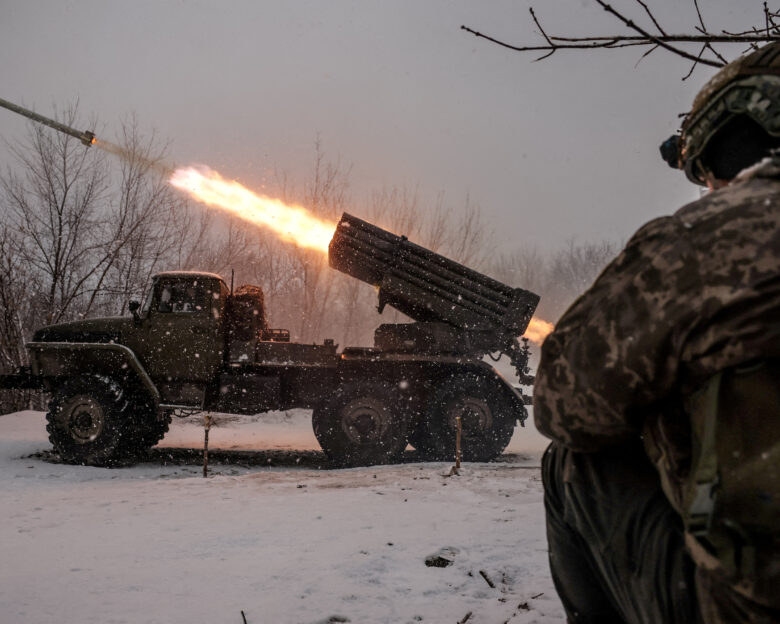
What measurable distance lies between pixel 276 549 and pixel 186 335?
19.2ft

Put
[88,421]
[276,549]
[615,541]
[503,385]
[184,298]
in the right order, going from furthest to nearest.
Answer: [503,385]
[184,298]
[88,421]
[276,549]
[615,541]

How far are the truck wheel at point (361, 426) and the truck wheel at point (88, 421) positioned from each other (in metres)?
2.89

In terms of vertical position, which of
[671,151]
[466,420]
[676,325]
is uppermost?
[671,151]

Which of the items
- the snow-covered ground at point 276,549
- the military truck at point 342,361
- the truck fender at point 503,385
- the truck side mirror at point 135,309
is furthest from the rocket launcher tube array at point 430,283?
the truck side mirror at point 135,309

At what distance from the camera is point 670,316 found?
128 cm

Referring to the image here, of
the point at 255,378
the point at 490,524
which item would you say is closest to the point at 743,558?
the point at 490,524

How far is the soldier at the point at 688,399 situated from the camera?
1.14 metres

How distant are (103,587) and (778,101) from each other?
3.79 meters

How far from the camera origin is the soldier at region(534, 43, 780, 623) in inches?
45.0

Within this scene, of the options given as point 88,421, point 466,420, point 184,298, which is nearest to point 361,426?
point 466,420

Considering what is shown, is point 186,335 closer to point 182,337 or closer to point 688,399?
point 182,337

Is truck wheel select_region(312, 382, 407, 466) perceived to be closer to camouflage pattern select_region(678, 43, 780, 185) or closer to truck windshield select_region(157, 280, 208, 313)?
truck windshield select_region(157, 280, 208, 313)

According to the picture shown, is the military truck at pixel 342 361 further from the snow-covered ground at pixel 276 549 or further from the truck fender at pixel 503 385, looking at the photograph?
the snow-covered ground at pixel 276 549

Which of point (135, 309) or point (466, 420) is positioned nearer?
point (135, 309)
